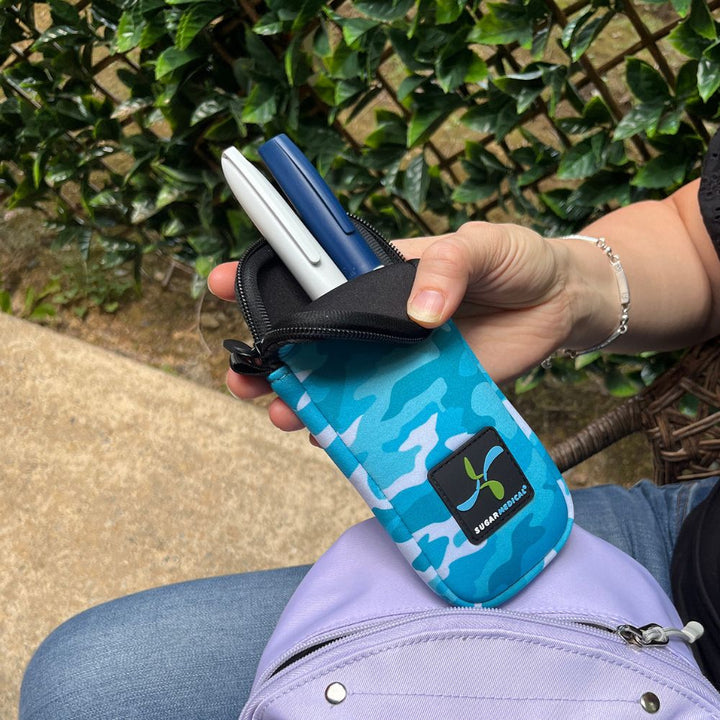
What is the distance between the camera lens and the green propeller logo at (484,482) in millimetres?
705

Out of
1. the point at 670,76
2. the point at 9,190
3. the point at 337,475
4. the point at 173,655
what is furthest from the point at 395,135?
the point at 9,190

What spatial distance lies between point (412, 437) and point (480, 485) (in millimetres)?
83

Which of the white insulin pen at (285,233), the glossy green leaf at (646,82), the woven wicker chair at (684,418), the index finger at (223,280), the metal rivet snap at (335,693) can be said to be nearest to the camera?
the metal rivet snap at (335,693)

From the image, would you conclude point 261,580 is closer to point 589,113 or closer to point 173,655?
point 173,655

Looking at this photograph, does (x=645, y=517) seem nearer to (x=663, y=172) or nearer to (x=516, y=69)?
(x=663, y=172)

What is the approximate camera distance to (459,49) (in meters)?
1.24

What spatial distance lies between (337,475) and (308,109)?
0.76m

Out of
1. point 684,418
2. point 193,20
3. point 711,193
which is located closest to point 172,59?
point 193,20

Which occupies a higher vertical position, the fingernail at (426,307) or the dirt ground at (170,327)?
the fingernail at (426,307)

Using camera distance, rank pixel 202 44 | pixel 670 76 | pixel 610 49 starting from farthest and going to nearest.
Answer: pixel 610 49, pixel 202 44, pixel 670 76

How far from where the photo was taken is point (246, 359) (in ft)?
2.35

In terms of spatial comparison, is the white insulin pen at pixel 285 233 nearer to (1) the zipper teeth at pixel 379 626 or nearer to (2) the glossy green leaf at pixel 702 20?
(1) the zipper teeth at pixel 379 626

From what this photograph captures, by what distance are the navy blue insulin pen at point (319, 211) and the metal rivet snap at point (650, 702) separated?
18.8 inches

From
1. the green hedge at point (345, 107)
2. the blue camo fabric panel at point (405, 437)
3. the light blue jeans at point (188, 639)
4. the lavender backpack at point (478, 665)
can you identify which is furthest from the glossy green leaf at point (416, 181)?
the lavender backpack at point (478, 665)
